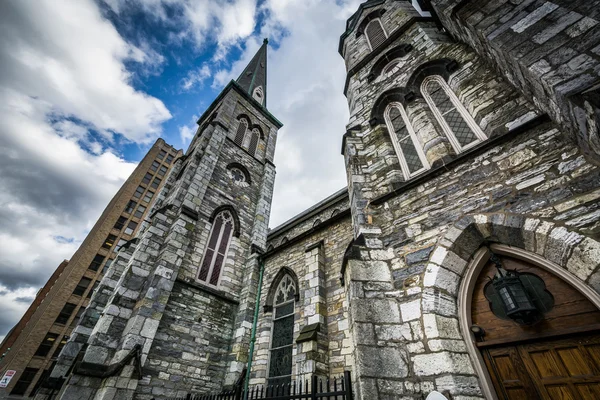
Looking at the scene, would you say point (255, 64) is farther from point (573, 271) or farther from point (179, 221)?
point (573, 271)

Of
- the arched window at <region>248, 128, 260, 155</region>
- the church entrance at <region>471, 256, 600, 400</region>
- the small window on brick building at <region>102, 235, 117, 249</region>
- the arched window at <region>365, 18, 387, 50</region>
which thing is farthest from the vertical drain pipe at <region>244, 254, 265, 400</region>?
the small window on brick building at <region>102, 235, 117, 249</region>

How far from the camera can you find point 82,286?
31.4 metres

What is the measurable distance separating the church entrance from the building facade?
25402 millimetres

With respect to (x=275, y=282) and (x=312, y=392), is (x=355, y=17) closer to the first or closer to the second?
(x=275, y=282)

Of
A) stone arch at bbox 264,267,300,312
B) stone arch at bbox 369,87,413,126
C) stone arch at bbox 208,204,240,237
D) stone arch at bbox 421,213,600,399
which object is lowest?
stone arch at bbox 421,213,600,399

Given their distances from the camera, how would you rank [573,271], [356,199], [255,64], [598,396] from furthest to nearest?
[255,64]
[356,199]
[573,271]
[598,396]

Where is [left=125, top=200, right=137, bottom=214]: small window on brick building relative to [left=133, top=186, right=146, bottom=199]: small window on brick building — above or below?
below

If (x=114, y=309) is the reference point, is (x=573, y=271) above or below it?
below

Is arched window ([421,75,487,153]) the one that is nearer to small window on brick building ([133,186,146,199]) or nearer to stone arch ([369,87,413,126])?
stone arch ([369,87,413,126])

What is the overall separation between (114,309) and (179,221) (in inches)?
128

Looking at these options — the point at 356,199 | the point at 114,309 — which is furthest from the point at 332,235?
the point at 114,309

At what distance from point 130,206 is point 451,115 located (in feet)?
152

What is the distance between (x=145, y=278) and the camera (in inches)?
313

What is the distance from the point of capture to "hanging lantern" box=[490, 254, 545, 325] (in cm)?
263
